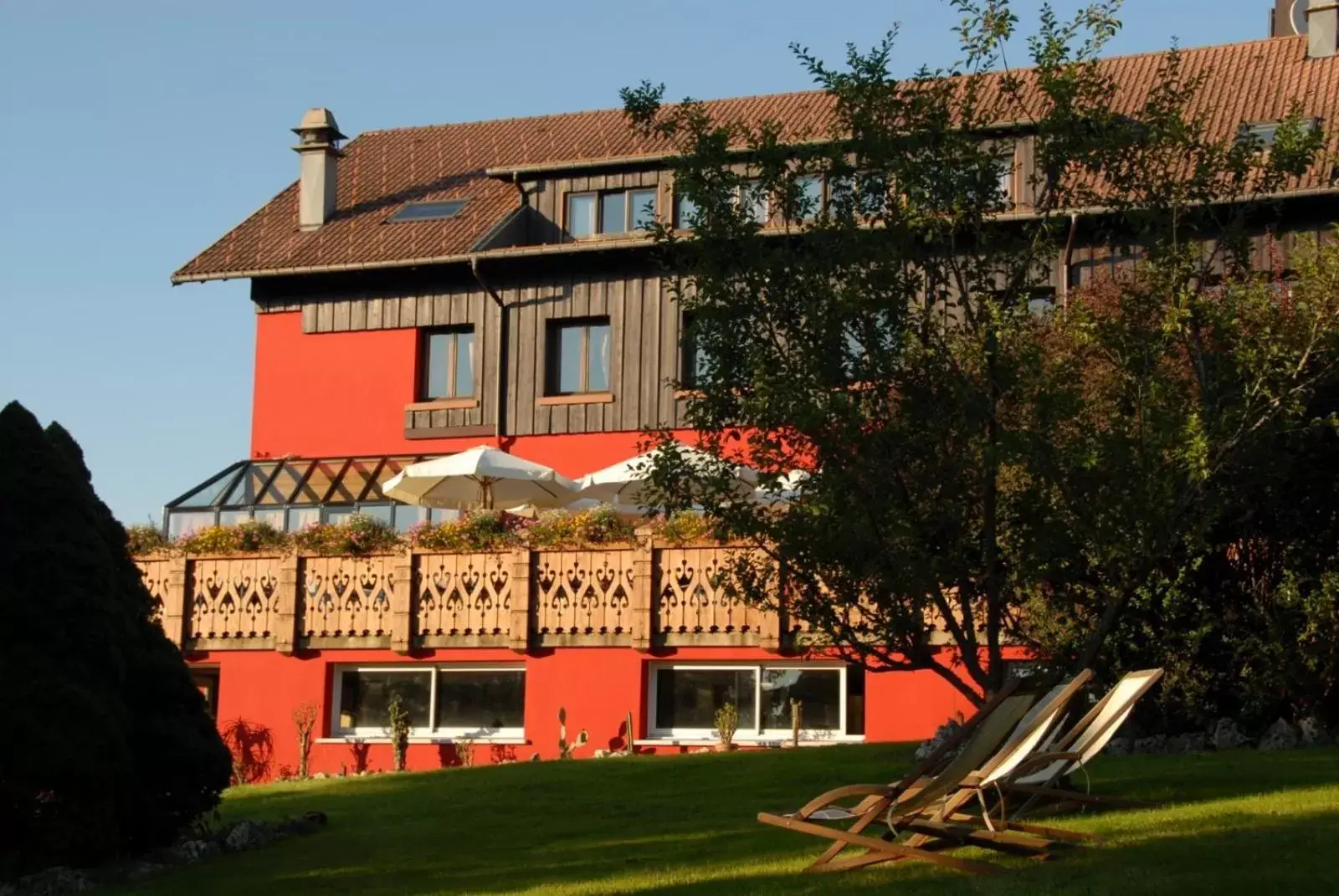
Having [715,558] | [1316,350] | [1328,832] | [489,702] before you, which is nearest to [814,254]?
[1316,350]

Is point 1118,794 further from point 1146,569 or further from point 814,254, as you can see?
point 814,254

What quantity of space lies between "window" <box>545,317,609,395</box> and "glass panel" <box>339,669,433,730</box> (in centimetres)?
761

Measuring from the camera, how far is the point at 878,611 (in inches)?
560

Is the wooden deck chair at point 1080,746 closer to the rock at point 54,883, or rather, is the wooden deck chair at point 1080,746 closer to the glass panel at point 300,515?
the rock at point 54,883

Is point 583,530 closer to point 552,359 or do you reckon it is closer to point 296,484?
point 552,359

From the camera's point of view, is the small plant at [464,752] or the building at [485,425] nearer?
the building at [485,425]

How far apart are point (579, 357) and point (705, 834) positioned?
19764mm

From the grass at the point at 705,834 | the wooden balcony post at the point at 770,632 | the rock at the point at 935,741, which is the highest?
the wooden balcony post at the point at 770,632

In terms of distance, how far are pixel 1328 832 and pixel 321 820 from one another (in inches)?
310

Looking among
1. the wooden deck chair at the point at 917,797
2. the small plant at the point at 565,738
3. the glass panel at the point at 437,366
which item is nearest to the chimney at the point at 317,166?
the glass panel at the point at 437,366

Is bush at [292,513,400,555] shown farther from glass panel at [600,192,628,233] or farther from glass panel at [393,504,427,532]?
glass panel at [600,192,628,233]

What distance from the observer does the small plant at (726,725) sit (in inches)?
916

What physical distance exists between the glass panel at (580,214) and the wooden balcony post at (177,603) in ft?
33.1

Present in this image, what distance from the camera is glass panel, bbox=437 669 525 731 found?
25.7m
